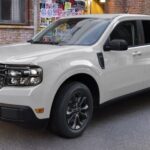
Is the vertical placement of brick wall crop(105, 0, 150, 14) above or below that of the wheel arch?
above

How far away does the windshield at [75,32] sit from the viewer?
6098mm

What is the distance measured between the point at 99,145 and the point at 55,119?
25.8 inches

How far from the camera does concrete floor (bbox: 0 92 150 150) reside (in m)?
5.17

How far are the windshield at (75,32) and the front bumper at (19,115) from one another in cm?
155

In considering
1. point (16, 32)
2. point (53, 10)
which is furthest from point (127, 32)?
point (53, 10)

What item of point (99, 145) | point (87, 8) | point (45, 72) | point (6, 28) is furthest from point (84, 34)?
point (87, 8)

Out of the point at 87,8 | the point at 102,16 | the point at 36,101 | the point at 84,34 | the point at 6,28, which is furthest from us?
the point at 87,8

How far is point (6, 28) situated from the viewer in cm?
1216

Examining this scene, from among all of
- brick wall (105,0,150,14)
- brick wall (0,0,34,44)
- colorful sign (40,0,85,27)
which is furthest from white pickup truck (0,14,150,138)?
brick wall (105,0,150,14)

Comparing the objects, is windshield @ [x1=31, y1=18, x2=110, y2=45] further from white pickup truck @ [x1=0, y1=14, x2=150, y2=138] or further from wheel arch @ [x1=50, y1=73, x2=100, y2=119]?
wheel arch @ [x1=50, y1=73, x2=100, y2=119]

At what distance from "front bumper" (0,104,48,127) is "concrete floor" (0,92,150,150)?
0.38m

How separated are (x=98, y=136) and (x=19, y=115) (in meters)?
1.27

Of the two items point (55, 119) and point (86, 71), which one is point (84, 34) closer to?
point (86, 71)

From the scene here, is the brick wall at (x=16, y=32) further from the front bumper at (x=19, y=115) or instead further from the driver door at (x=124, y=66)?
the front bumper at (x=19, y=115)
